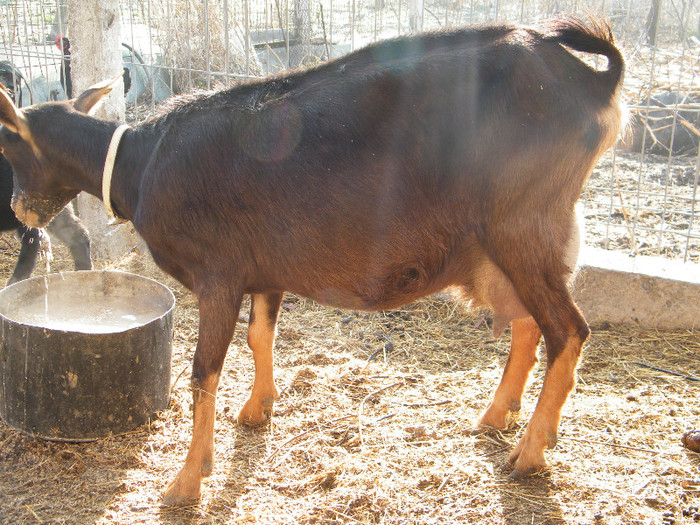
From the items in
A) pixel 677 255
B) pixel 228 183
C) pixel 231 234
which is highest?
pixel 228 183

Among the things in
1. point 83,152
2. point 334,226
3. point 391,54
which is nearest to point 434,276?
point 334,226

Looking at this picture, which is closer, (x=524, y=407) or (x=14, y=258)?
(x=524, y=407)

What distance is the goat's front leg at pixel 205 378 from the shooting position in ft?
11.0

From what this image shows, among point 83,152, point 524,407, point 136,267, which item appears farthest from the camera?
point 136,267

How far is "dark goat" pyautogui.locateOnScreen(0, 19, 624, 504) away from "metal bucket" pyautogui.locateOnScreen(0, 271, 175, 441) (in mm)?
540

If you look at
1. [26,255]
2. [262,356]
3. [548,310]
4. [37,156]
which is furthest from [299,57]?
[548,310]

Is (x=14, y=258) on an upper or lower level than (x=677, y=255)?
lower

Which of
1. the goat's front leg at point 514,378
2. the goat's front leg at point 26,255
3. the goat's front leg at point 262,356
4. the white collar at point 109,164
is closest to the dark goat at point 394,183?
the white collar at point 109,164

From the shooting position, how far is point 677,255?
618 centimetres

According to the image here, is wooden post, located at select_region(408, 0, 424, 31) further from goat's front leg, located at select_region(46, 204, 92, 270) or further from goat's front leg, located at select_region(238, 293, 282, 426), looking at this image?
goat's front leg, located at select_region(46, 204, 92, 270)

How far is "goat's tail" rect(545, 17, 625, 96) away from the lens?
A: 330cm

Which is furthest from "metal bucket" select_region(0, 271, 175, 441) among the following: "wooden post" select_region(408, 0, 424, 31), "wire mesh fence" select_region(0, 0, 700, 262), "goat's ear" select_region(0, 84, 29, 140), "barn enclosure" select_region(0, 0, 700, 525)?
"wooden post" select_region(408, 0, 424, 31)

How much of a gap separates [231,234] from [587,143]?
68.7 inches

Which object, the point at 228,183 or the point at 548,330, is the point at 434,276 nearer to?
the point at 548,330
